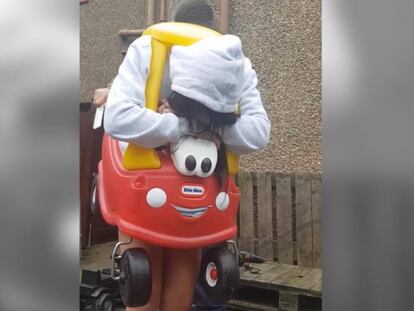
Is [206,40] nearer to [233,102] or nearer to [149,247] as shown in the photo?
[233,102]

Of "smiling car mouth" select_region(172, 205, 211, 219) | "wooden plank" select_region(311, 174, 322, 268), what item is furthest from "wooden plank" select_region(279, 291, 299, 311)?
"smiling car mouth" select_region(172, 205, 211, 219)

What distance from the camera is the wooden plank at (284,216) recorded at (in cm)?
132

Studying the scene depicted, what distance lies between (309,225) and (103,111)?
1.81ft

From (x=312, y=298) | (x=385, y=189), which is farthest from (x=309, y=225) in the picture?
(x=385, y=189)

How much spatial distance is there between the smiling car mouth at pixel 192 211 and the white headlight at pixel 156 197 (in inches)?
1.3

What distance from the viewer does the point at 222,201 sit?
3.99ft

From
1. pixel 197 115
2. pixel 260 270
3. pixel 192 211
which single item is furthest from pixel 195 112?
pixel 260 270

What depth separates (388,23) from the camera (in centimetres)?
100

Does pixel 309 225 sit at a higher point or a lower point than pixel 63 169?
lower

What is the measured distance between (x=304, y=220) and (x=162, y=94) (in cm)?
45

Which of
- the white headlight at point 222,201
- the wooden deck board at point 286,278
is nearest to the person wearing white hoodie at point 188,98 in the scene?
the white headlight at point 222,201

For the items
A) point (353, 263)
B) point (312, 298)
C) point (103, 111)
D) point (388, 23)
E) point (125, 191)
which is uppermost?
point (388, 23)

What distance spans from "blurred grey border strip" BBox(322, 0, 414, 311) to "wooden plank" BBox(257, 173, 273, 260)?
0.90 feet

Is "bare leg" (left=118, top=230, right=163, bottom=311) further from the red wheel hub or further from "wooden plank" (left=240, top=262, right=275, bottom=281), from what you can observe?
"wooden plank" (left=240, top=262, right=275, bottom=281)
